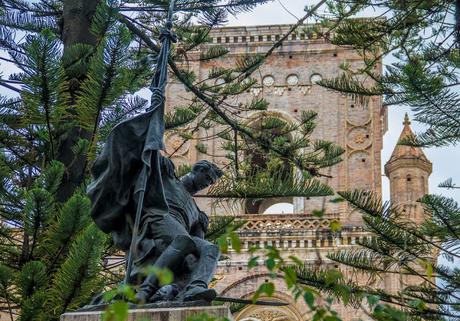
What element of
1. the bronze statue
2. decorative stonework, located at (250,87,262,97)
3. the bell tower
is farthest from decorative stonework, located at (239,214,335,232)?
the bronze statue

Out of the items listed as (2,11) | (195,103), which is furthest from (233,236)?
(195,103)

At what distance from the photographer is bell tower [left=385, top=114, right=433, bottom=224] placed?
24.8 meters

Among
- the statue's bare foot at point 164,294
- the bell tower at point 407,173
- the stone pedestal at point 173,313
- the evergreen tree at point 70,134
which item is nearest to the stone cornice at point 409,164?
the bell tower at point 407,173

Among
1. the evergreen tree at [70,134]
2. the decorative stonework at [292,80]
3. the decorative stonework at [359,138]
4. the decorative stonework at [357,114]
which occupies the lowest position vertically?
the evergreen tree at [70,134]

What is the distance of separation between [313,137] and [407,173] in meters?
2.83

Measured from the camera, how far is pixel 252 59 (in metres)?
12.8

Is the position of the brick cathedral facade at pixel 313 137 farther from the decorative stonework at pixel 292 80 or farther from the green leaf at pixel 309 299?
the green leaf at pixel 309 299

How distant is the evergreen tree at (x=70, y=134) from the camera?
8.96 m

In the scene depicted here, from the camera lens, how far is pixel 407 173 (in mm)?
24922

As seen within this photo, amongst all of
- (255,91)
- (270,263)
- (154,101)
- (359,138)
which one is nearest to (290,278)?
(270,263)

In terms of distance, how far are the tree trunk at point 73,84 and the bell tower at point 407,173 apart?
47.9ft

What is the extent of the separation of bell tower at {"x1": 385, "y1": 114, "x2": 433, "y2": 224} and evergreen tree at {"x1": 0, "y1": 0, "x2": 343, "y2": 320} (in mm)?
12438

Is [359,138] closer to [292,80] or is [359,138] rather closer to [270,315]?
[292,80]

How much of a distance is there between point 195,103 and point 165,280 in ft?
32.6
